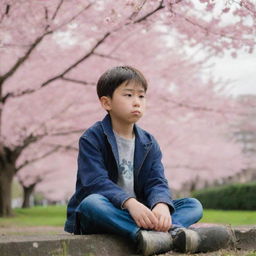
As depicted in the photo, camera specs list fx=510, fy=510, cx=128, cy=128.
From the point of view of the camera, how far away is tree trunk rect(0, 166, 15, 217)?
43.8 ft

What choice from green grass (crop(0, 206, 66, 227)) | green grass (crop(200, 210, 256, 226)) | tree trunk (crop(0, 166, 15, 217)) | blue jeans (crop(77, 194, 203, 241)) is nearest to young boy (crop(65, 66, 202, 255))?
blue jeans (crop(77, 194, 203, 241))

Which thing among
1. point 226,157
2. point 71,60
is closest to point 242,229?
point 71,60

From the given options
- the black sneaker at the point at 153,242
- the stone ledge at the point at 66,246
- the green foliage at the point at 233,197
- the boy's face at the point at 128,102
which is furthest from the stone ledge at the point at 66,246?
the green foliage at the point at 233,197

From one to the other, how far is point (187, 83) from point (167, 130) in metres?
5.26

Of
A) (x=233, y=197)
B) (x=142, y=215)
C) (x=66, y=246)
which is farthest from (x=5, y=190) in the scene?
(x=142, y=215)

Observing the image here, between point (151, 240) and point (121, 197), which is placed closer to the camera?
point (151, 240)

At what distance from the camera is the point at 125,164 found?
2.94 metres

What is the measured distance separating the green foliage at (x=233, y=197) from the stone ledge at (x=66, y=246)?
13.0 m

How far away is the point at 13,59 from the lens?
36.2 feet

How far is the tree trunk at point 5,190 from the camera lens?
1336 centimetres

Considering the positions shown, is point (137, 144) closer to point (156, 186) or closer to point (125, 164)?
point (125, 164)

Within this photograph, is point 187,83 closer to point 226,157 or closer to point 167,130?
point 167,130

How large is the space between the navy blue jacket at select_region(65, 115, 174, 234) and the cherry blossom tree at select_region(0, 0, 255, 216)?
3.90 feet

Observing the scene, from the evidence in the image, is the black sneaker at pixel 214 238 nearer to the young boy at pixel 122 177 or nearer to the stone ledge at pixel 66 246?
the young boy at pixel 122 177
